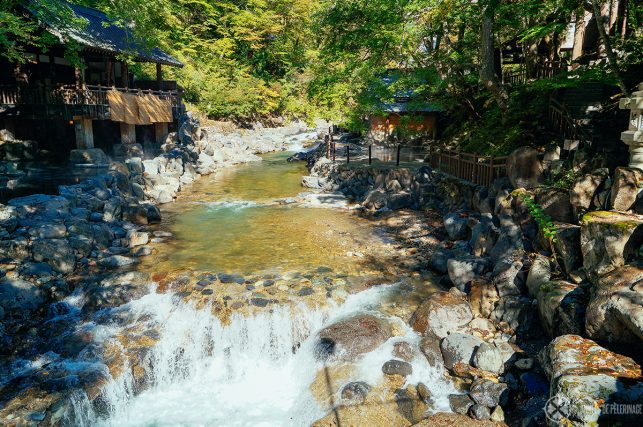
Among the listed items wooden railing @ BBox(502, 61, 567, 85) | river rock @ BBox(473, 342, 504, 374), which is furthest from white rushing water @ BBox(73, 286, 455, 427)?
wooden railing @ BBox(502, 61, 567, 85)

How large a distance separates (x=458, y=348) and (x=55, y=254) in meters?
11.4

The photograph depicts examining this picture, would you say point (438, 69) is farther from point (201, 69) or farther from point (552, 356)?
point (201, 69)

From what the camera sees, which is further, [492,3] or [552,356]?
[492,3]

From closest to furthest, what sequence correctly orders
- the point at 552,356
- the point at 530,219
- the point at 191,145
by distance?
the point at 552,356 → the point at 530,219 → the point at 191,145

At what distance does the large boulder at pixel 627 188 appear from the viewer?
29.2ft

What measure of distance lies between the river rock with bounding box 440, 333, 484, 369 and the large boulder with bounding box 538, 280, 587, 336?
1.46 meters

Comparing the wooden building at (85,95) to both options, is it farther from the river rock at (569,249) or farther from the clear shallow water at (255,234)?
the river rock at (569,249)

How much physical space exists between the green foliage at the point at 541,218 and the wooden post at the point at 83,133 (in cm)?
2094

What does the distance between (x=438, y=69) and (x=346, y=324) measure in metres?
13.3

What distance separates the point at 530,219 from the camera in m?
11.6

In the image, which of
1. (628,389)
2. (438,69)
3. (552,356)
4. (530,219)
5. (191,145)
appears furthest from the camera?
(191,145)

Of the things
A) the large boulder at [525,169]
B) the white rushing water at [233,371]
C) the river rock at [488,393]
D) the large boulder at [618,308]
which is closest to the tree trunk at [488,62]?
the large boulder at [525,169]

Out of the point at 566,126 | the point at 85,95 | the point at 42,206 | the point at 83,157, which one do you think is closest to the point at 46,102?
the point at 85,95

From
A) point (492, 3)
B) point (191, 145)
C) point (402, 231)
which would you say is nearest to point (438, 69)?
point (492, 3)
